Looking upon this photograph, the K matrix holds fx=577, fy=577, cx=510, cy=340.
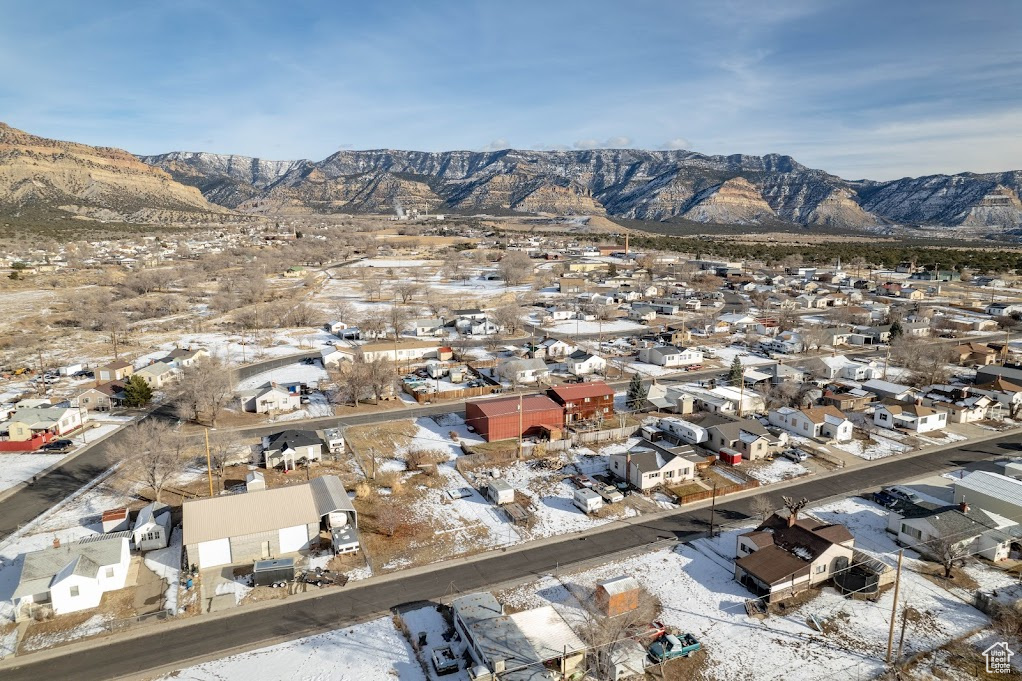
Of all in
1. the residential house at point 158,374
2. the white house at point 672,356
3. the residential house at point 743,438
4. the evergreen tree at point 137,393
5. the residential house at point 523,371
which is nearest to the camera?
the residential house at point 743,438

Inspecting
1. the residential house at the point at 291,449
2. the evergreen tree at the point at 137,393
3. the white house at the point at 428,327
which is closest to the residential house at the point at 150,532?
the residential house at the point at 291,449

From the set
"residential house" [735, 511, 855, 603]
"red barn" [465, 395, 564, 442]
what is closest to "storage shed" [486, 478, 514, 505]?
"red barn" [465, 395, 564, 442]

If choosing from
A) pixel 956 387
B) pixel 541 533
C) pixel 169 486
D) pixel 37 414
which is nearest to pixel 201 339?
pixel 37 414

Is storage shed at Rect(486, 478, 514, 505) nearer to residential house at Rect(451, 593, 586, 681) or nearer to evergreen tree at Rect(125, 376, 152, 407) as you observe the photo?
residential house at Rect(451, 593, 586, 681)

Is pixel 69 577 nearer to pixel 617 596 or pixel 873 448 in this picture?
pixel 617 596

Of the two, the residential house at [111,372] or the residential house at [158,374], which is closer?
the residential house at [158,374]

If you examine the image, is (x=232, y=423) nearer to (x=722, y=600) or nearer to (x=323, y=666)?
(x=323, y=666)

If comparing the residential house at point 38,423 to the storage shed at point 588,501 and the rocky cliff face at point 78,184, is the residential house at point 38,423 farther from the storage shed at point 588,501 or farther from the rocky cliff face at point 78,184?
the rocky cliff face at point 78,184

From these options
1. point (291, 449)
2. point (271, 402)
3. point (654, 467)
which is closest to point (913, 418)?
point (654, 467)
